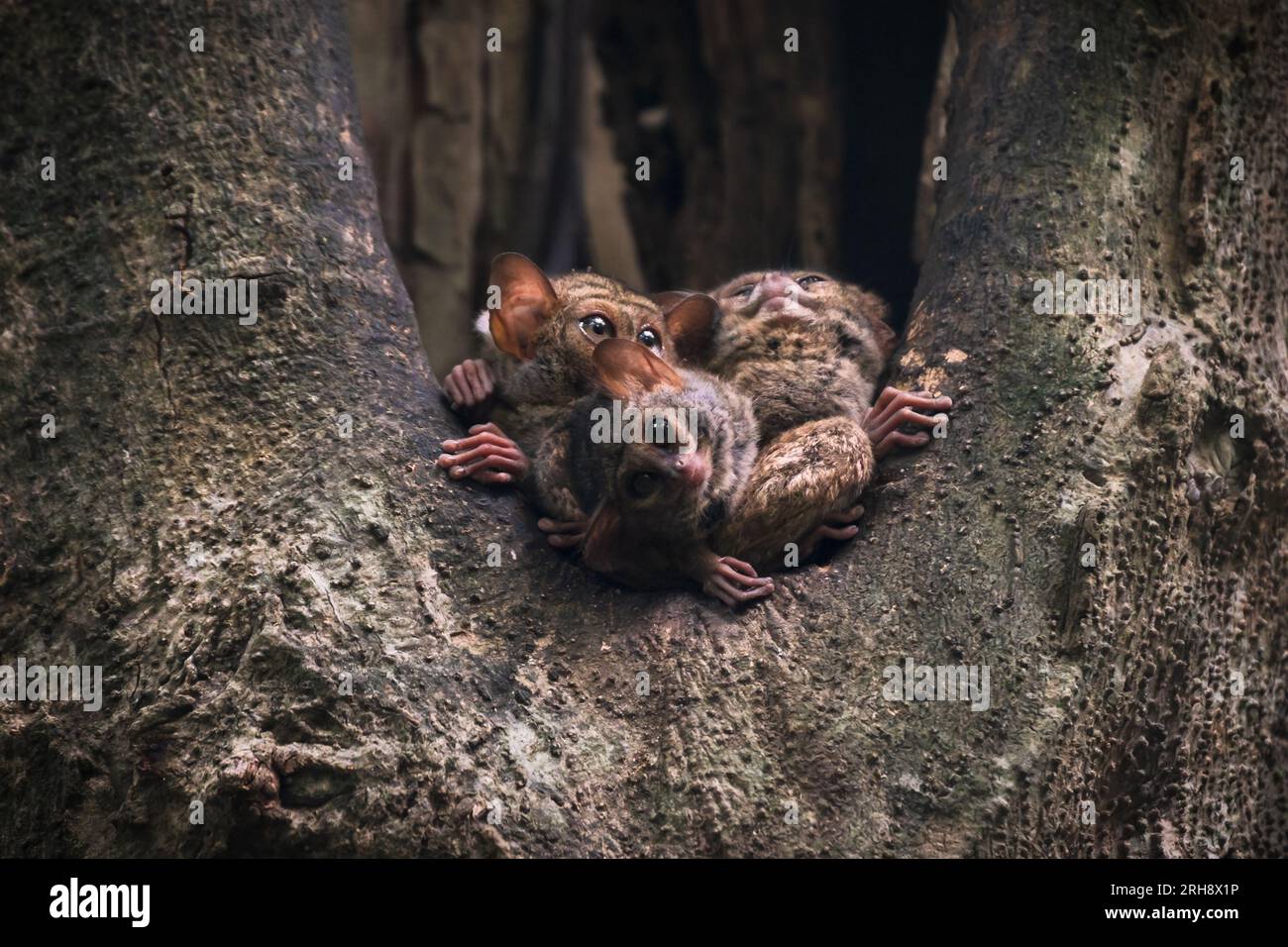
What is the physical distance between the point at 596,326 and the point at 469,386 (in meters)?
0.43

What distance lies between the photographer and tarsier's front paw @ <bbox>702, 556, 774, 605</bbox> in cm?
301

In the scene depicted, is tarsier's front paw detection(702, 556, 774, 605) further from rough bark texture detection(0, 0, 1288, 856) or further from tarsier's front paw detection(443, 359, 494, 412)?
tarsier's front paw detection(443, 359, 494, 412)

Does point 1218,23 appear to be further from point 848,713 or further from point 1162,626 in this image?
point 848,713

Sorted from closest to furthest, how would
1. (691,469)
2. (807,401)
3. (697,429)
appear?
(691,469) → (697,429) → (807,401)

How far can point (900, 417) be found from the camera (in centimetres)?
327

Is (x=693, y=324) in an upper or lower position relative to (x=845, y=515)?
upper

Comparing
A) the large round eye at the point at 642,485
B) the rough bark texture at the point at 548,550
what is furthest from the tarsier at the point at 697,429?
the rough bark texture at the point at 548,550

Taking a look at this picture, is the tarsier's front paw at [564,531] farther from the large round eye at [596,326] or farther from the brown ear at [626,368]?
the large round eye at [596,326]

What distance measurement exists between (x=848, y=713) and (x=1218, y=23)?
2.33 m

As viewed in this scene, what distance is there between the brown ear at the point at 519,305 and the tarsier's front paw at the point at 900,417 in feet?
3.65

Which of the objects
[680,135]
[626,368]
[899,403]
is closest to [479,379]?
[626,368]

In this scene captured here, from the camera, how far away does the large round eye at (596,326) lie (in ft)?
12.2

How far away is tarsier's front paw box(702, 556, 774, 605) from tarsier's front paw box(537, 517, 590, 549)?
0.34m

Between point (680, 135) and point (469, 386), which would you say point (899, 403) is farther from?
point (680, 135)
